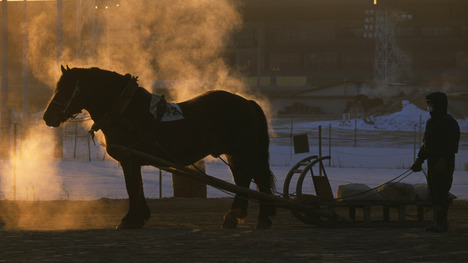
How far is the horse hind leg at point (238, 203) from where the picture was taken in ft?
29.9

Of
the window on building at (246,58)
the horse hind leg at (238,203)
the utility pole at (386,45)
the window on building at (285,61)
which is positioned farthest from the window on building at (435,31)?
the horse hind leg at (238,203)

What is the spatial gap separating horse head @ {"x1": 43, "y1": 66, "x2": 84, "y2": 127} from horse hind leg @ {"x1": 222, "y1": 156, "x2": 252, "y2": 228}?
7.25 feet

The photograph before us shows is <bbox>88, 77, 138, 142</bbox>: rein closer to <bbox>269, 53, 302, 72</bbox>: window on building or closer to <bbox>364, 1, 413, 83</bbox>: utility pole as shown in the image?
<bbox>364, 1, 413, 83</bbox>: utility pole

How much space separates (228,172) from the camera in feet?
74.7

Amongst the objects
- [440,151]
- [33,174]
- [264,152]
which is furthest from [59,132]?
[440,151]

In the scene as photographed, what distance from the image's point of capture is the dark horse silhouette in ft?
27.6

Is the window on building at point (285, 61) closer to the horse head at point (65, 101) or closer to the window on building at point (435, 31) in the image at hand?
the window on building at point (435, 31)

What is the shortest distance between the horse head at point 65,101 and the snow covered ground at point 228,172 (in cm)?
730

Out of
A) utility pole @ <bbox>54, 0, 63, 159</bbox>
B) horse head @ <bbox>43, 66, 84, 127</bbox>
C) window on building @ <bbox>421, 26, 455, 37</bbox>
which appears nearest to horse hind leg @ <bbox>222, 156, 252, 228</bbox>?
horse head @ <bbox>43, 66, 84, 127</bbox>

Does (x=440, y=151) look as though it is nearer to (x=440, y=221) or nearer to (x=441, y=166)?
(x=441, y=166)

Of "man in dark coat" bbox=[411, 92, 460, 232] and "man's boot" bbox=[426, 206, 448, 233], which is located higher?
"man in dark coat" bbox=[411, 92, 460, 232]

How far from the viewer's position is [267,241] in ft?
24.5

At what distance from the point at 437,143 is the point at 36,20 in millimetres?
44058

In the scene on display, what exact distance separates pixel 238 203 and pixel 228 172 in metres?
13.6
